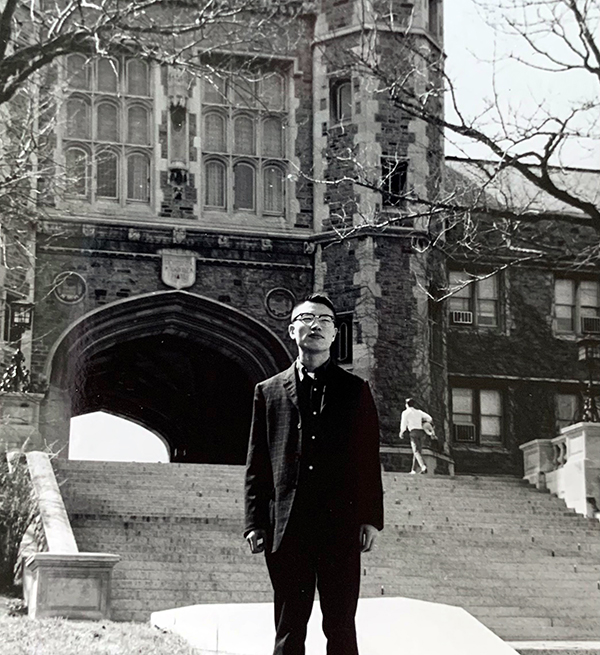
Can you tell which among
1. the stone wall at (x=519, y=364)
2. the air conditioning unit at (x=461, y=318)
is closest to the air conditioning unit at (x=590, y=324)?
the stone wall at (x=519, y=364)

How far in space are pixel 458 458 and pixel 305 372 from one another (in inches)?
608

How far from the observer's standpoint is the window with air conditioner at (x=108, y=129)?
19.5 meters

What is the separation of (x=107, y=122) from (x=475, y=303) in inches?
243

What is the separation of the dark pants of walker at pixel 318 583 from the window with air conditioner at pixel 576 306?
16.9 meters

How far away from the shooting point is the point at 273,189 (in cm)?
2012

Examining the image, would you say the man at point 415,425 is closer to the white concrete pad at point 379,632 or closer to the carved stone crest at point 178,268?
the carved stone crest at point 178,268

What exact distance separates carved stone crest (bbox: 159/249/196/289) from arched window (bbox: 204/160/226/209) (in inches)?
35.6

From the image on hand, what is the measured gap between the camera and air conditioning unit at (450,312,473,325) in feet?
69.7

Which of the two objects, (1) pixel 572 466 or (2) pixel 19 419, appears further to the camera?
(2) pixel 19 419

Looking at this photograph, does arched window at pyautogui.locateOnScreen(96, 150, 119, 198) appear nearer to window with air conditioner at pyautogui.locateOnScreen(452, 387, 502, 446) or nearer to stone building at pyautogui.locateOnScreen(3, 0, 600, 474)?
stone building at pyautogui.locateOnScreen(3, 0, 600, 474)

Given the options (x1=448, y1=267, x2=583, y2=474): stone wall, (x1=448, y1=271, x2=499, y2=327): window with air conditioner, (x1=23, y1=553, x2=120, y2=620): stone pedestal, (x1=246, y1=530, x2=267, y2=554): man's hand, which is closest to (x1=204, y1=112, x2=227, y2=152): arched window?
(x1=448, y1=271, x2=499, y2=327): window with air conditioner

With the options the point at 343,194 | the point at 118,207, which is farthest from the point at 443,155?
the point at 118,207

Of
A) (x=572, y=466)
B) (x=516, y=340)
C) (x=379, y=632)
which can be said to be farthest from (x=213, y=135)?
(x=379, y=632)

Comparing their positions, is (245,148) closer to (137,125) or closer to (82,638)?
(137,125)
